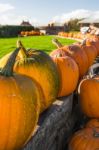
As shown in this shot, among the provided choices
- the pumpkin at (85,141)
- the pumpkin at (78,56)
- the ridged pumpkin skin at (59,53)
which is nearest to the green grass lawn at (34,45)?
the pumpkin at (78,56)

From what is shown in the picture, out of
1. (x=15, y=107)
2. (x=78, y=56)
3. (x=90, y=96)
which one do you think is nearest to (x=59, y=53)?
(x=90, y=96)

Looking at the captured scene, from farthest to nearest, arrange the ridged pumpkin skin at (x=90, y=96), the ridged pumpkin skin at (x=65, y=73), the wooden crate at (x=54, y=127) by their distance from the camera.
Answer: the ridged pumpkin skin at (x=90, y=96) → the ridged pumpkin skin at (x=65, y=73) → the wooden crate at (x=54, y=127)

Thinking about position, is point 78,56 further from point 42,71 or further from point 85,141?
point 42,71

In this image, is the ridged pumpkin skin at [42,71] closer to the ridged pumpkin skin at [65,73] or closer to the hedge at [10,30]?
the ridged pumpkin skin at [65,73]

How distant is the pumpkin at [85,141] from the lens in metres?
3.05

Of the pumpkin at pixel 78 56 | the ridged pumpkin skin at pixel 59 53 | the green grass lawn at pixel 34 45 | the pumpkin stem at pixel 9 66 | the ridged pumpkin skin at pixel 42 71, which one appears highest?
the pumpkin stem at pixel 9 66

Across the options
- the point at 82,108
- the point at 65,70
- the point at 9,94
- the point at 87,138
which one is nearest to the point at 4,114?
the point at 9,94

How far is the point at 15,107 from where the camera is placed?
202cm

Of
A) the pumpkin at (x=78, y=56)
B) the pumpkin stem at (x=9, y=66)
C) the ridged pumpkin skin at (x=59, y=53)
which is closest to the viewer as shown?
the pumpkin stem at (x=9, y=66)

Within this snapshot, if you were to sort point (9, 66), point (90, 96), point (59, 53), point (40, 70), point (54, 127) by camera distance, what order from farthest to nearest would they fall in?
point (59, 53) → point (90, 96) → point (54, 127) → point (40, 70) → point (9, 66)

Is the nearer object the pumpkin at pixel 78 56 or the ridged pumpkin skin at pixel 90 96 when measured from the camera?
the ridged pumpkin skin at pixel 90 96

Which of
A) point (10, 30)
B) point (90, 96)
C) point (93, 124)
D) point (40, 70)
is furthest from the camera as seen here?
point (10, 30)

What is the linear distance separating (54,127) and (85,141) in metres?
0.30

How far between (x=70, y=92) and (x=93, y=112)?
0.30m
